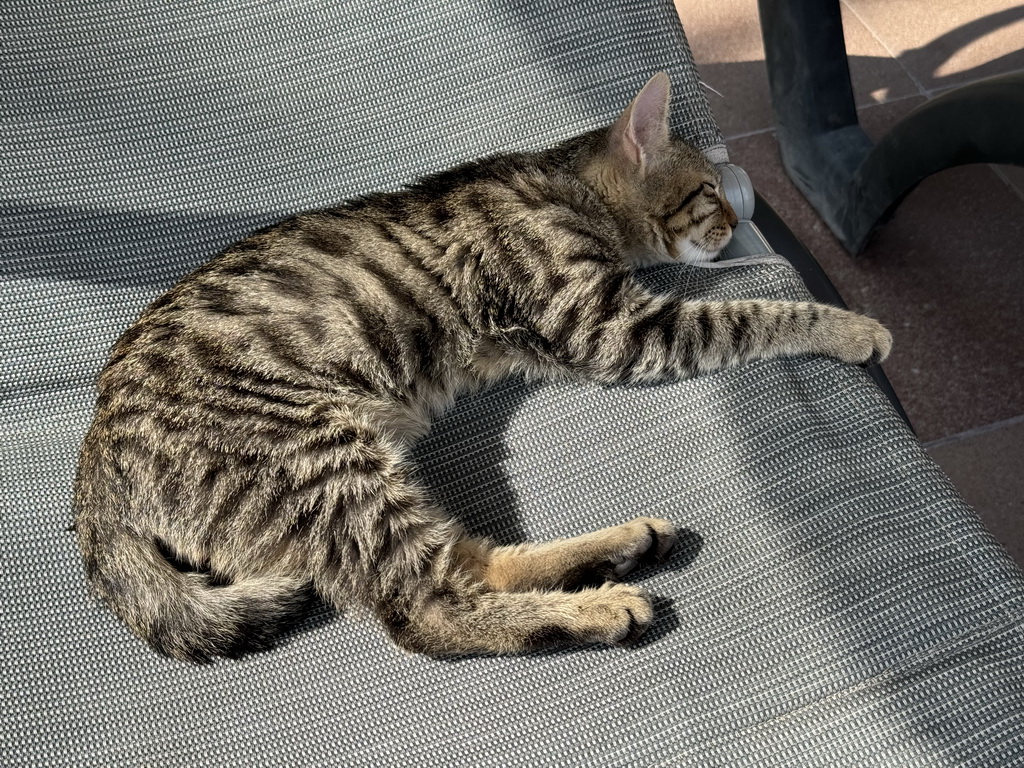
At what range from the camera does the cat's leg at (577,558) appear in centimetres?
136

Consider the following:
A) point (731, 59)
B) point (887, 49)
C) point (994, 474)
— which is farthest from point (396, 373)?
point (887, 49)

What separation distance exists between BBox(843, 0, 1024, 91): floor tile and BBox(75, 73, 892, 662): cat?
5.38 feet

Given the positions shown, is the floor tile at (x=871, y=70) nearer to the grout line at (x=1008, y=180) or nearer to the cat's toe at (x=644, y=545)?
the grout line at (x=1008, y=180)

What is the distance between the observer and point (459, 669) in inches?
51.4

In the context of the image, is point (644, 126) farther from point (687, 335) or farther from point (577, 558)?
point (577, 558)

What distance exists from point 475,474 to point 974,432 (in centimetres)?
140

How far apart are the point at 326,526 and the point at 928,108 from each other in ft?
6.02

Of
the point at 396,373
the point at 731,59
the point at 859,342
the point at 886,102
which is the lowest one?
the point at 886,102

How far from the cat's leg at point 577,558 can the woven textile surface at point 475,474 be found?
2.3 inches

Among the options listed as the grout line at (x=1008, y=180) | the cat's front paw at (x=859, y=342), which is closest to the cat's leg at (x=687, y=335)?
the cat's front paw at (x=859, y=342)

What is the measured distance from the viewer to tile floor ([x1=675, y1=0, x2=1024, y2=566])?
218 centimetres

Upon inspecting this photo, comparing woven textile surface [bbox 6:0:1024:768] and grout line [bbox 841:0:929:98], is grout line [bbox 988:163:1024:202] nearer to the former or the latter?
grout line [bbox 841:0:929:98]

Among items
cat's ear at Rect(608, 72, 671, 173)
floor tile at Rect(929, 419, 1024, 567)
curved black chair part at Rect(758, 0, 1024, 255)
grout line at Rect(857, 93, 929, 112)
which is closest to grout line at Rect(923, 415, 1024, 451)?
floor tile at Rect(929, 419, 1024, 567)

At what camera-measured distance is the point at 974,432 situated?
2.18 m
